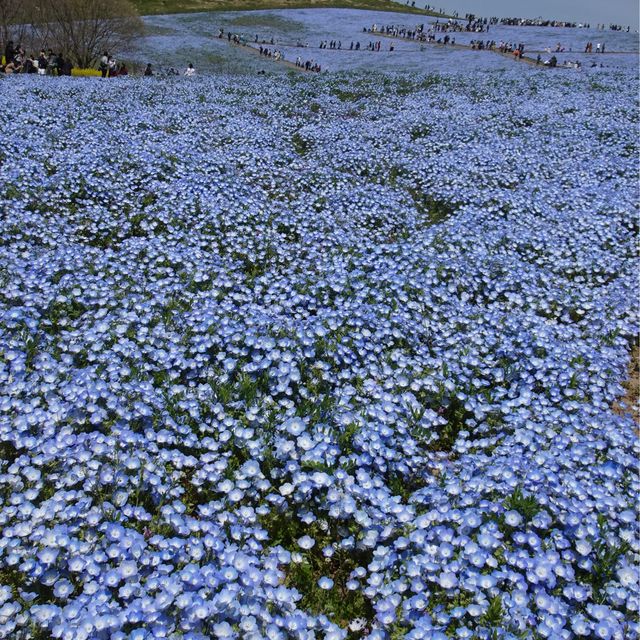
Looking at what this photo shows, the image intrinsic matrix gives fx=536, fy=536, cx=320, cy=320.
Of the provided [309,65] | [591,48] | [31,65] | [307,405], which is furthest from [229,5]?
[307,405]

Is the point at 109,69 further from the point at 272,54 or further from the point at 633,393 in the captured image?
the point at 633,393

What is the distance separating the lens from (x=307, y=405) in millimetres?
4617

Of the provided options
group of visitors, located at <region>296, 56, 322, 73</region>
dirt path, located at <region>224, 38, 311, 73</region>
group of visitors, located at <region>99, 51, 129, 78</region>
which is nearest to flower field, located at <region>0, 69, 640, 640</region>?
group of visitors, located at <region>99, 51, 129, 78</region>

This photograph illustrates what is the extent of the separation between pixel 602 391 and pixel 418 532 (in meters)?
2.89


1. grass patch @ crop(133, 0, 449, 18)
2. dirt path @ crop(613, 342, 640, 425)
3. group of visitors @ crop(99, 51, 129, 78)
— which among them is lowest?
dirt path @ crop(613, 342, 640, 425)

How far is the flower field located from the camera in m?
3.17

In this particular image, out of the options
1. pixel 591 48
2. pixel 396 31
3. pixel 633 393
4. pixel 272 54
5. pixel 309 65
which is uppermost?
pixel 396 31

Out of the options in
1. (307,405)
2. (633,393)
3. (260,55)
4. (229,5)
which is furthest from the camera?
(229,5)

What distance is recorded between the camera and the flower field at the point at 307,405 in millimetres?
3170

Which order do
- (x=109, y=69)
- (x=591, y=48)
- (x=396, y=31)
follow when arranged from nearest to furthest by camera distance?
1. (x=109, y=69)
2. (x=591, y=48)
3. (x=396, y=31)

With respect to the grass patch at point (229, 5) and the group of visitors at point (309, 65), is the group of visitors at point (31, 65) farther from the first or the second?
the grass patch at point (229, 5)

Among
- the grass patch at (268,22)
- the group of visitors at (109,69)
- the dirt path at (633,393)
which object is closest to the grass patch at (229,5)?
the grass patch at (268,22)

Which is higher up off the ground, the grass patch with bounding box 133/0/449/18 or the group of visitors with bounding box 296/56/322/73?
the grass patch with bounding box 133/0/449/18

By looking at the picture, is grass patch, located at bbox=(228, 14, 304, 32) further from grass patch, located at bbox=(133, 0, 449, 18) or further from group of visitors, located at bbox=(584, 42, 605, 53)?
group of visitors, located at bbox=(584, 42, 605, 53)
